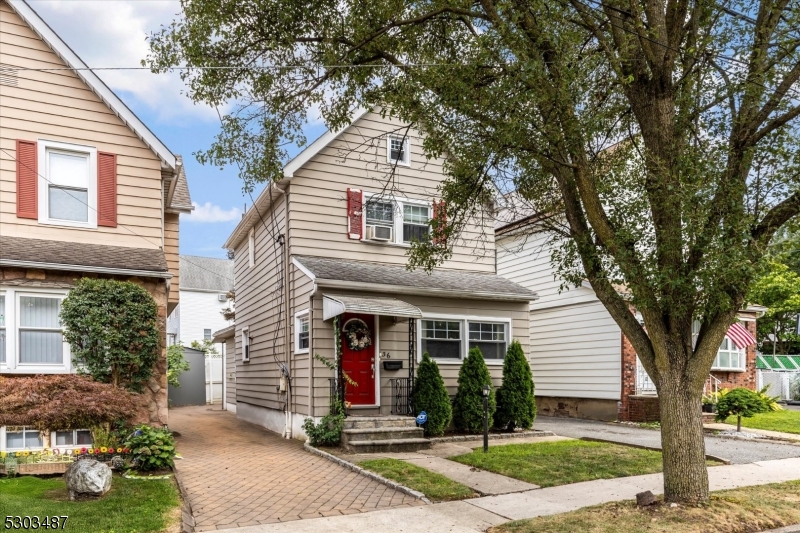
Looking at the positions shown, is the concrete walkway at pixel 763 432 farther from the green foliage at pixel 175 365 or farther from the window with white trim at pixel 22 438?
the green foliage at pixel 175 365

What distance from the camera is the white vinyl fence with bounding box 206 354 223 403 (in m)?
29.3

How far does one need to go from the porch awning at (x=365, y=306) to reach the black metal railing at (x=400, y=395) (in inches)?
68.6

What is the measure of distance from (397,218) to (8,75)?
8.45m

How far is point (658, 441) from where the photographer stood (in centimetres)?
1326

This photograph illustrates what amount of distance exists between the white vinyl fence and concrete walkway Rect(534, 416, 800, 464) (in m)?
17.2

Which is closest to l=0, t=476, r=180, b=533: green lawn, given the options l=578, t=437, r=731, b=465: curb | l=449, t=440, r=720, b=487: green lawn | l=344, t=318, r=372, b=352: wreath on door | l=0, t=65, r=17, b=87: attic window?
l=449, t=440, r=720, b=487: green lawn

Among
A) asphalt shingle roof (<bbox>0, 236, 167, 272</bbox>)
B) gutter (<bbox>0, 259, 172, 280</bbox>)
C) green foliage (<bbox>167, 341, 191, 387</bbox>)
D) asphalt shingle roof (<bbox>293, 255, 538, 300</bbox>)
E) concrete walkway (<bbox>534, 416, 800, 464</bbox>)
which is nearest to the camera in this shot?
gutter (<bbox>0, 259, 172, 280</bbox>)

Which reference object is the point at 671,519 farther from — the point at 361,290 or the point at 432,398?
the point at 361,290

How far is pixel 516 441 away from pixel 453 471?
3.67 meters

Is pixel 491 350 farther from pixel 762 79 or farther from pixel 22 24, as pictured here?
pixel 22 24

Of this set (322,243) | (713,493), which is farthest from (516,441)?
(322,243)

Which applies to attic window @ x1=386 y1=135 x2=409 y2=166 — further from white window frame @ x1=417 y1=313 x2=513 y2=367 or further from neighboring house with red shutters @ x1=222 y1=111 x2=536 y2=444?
white window frame @ x1=417 y1=313 x2=513 y2=367

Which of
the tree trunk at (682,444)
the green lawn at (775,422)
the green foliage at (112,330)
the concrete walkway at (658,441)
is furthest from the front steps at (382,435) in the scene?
the green lawn at (775,422)

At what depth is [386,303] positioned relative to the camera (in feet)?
43.2
